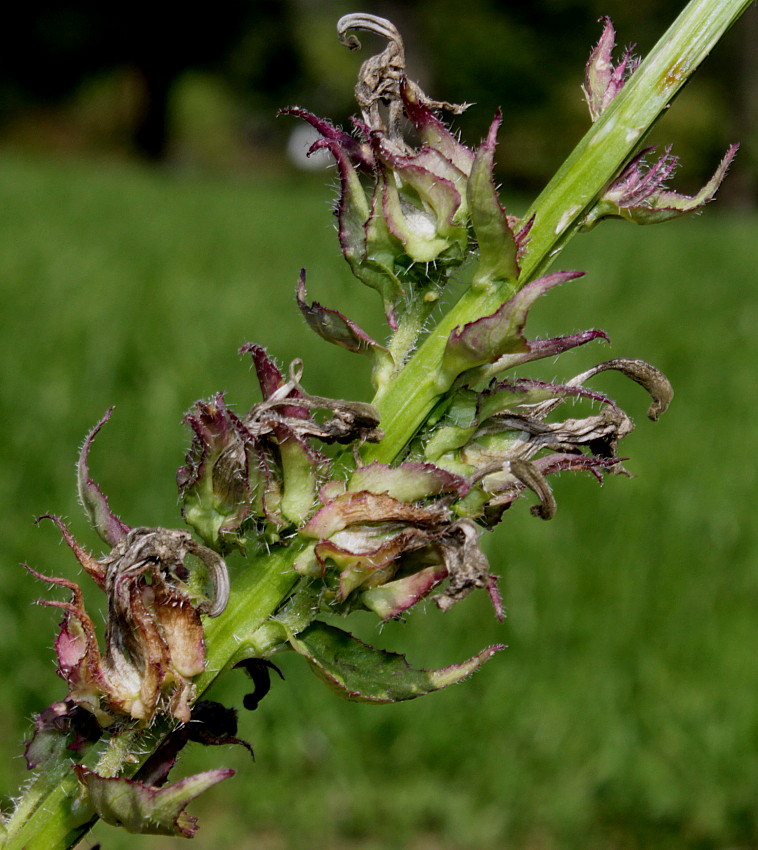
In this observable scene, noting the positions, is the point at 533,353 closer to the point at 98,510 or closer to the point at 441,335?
the point at 441,335

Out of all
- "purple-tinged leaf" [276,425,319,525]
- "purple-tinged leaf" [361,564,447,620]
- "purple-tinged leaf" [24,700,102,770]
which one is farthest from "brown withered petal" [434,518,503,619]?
"purple-tinged leaf" [24,700,102,770]

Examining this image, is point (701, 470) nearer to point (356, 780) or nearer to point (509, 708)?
point (509, 708)

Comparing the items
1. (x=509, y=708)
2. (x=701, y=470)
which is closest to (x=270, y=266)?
(x=701, y=470)

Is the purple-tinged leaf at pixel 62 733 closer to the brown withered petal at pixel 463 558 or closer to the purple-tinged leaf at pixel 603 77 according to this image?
the brown withered petal at pixel 463 558

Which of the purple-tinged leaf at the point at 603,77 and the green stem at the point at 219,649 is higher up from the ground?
the purple-tinged leaf at the point at 603,77

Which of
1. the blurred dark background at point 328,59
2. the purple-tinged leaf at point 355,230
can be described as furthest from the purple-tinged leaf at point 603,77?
the blurred dark background at point 328,59

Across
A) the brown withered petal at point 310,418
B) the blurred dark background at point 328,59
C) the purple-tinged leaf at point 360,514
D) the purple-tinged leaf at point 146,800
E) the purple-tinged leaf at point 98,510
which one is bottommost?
the purple-tinged leaf at point 146,800

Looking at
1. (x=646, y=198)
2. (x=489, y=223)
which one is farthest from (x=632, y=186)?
(x=489, y=223)
